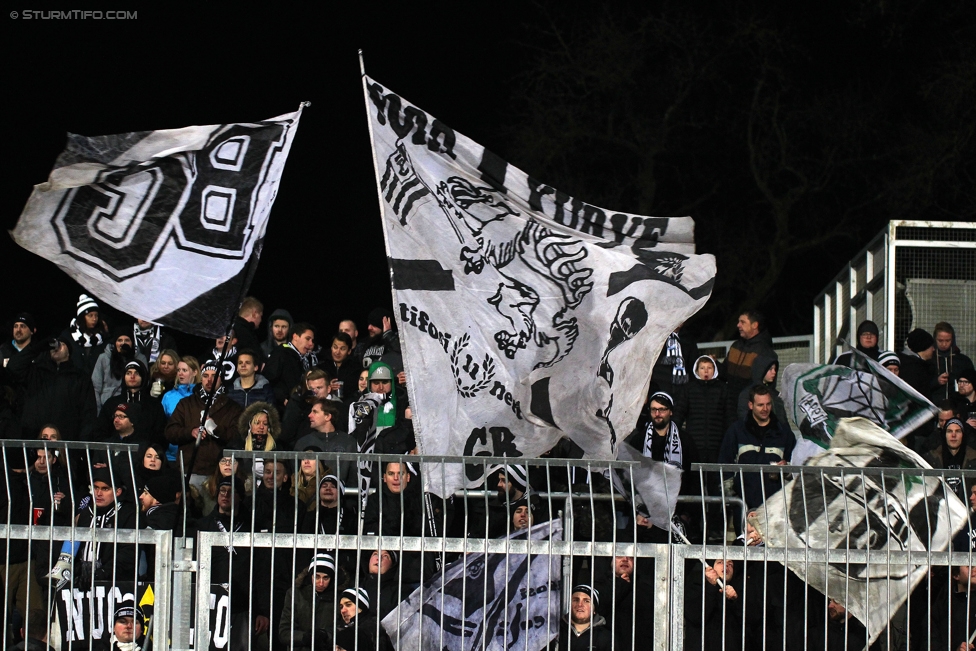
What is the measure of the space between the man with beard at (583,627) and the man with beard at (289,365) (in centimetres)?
500

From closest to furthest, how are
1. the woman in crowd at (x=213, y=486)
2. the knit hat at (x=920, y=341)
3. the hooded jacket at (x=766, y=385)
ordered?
the woman in crowd at (x=213, y=486), the hooded jacket at (x=766, y=385), the knit hat at (x=920, y=341)

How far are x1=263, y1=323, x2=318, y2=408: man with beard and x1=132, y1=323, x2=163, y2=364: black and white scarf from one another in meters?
1.33

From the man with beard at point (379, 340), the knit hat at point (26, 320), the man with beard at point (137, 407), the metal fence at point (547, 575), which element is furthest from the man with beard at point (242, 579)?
the knit hat at point (26, 320)

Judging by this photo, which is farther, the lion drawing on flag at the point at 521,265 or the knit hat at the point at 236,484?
the knit hat at the point at 236,484

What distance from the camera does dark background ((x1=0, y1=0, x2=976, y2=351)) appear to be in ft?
83.1

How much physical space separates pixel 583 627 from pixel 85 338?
731 cm

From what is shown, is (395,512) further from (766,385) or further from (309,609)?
(766,385)

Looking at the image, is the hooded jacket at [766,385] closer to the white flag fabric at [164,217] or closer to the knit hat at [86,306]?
the white flag fabric at [164,217]

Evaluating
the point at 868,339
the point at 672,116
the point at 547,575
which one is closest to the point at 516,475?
the point at 547,575

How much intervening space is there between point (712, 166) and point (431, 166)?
810 inches

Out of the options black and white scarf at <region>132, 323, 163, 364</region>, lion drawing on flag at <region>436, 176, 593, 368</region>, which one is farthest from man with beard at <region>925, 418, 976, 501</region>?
black and white scarf at <region>132, 323, 163, 364</region>

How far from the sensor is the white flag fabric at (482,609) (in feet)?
26.6

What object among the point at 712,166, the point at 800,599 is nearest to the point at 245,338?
the point at 800,599

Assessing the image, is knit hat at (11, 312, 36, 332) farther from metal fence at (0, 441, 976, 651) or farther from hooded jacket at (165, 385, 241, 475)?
metal fence at (0, 441, 976, 651)
